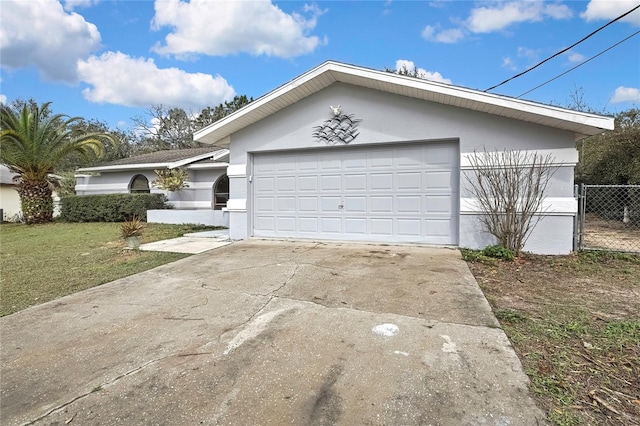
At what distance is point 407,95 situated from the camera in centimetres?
768

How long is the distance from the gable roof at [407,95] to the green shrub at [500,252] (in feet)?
8.50

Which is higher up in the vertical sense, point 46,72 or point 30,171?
point 46,72

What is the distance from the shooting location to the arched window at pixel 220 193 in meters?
16.8

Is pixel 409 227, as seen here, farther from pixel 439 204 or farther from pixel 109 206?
pixel 109 206

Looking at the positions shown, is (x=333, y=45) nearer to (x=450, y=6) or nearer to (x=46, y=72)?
(x=450, y=6)

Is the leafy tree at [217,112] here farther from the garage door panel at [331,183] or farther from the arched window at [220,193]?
the garage door panel at [331,183]

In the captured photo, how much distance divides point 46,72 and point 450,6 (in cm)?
2053

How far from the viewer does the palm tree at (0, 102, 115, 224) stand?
558 inches

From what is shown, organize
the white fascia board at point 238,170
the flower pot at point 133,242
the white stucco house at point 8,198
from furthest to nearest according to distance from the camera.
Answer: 1. the white stucco house at point 8,198
2. the white fascia board at point 238,170
3. the flower pot at point 133,242

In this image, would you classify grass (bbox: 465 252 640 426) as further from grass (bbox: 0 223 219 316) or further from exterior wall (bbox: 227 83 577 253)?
grass (bbox: 0 223 219 316)

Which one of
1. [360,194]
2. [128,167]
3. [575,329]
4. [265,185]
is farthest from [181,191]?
[575,329]

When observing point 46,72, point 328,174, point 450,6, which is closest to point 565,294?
point 328,174

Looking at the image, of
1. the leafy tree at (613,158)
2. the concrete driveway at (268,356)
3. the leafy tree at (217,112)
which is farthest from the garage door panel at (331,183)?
the leafy tree at (217,112)

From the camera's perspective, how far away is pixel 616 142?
40.8 feet
